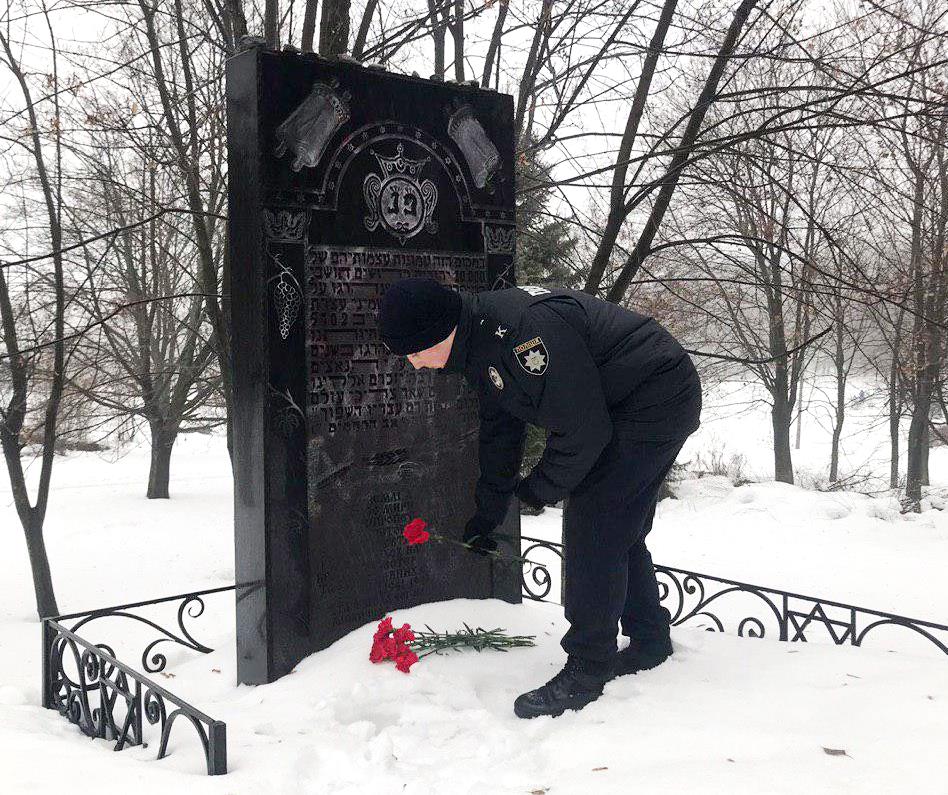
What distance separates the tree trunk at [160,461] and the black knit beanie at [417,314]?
39.0 feet

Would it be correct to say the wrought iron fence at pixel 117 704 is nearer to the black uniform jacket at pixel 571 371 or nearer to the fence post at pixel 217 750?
the fence post at pixel 217 750

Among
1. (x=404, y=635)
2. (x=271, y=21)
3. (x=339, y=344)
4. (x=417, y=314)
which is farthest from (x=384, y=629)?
(x=271, y=21)

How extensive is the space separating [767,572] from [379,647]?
6.69 meters

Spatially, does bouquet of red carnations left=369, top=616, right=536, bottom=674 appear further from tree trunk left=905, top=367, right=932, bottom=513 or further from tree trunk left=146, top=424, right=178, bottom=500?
tree trunk left=905, top=367, right=932, bottom=513

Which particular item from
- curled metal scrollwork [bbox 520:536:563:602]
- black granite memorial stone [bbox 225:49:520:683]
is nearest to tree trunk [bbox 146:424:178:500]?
curled metal scrollwork [bbox 520:536:563:602]

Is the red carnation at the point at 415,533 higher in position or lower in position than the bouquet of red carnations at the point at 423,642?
higher

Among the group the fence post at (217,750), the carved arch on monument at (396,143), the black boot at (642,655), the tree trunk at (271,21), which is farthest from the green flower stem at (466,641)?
the tree trunk at (271,21)

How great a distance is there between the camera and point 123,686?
3.24m

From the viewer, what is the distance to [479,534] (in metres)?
3.82

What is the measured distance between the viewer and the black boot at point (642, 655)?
3547 millimetres

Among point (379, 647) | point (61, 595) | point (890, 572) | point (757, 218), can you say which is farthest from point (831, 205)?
point (379, 647)

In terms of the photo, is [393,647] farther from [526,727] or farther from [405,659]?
[526,727]

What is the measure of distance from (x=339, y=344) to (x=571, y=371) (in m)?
1.33

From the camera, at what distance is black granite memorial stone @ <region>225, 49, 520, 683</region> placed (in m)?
3.73
